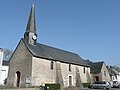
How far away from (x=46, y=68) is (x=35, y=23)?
10169 millimetres

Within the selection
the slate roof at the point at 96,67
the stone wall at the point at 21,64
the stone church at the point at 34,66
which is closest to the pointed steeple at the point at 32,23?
the stone church at the point at 34,66

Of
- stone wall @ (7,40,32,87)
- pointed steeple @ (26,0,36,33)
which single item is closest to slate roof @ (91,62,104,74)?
pointed steeple @ (26,0,36,33)

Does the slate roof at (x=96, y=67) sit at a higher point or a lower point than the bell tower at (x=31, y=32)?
lower

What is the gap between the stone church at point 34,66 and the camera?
30.2m

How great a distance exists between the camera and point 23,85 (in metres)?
30.0

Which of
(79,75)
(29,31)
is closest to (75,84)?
(79,75)

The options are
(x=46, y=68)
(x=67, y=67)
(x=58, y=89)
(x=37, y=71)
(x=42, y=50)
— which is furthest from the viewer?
(x=67, y=67)

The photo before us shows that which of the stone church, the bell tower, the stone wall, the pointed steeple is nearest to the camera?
the stone church

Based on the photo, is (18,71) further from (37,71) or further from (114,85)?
(114,85)

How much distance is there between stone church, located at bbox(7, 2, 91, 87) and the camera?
30188 millimetres

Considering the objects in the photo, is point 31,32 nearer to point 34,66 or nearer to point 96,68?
point 34,66

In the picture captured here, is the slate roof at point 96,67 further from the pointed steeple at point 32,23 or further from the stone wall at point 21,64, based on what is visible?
the stone wall at point 21,64

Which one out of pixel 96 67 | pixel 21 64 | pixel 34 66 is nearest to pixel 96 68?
pixel 96 67

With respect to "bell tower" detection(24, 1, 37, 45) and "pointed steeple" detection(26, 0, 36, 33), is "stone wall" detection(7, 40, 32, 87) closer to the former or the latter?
"bell tower" detection(24, 1, 37, 45)
